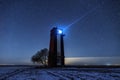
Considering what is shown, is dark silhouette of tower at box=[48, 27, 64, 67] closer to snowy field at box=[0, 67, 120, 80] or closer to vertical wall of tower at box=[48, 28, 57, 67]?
vertical wall of tower at box=[48, 28, 57, 67]

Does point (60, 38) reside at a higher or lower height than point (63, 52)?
higher

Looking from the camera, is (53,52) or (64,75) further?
(53,52)

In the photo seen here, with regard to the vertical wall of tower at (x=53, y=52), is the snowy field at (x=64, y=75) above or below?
below

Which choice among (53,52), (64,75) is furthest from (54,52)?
(64,75)

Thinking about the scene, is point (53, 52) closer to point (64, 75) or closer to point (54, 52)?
point (54, 52)

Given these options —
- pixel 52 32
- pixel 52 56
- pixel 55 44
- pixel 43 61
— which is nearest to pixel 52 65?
Answer: pixel 52 56

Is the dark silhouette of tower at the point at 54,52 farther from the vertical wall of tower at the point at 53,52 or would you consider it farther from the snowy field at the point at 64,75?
the snowy field at the point at 64,75

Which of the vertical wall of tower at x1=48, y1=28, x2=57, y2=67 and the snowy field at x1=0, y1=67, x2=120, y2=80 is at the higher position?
the vertical wall of tower at x1=48, y1=28, x2=57, y2=67

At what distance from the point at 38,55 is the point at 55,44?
2212 centimetres

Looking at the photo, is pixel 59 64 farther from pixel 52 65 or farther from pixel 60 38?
pixel 60 38

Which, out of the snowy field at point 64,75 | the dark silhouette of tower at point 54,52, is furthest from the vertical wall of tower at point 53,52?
the snowy field at point 64,75

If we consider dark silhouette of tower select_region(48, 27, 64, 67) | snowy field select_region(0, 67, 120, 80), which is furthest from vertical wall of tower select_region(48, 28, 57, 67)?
snowy field select_region(0, 67, 120, 80)

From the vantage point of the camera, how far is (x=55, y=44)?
42.5 meters

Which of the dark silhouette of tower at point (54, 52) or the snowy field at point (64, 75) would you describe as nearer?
the snowy field at point (64, 75)
